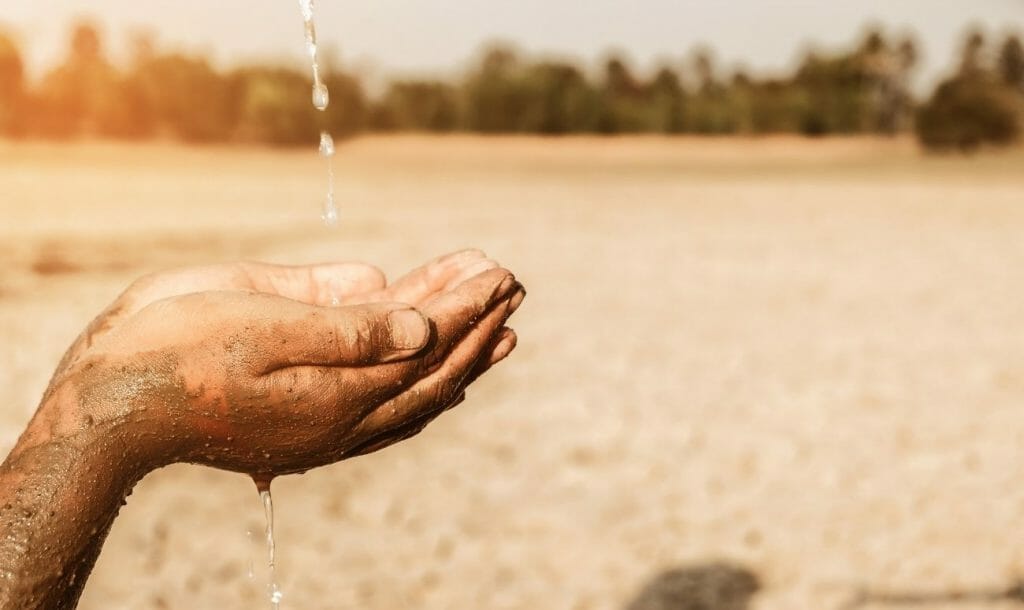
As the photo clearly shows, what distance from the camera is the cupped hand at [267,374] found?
1.73 metres

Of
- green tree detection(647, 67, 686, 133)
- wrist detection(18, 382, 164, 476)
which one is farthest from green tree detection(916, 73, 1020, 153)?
wrist detection(18, 382, 164, 476)

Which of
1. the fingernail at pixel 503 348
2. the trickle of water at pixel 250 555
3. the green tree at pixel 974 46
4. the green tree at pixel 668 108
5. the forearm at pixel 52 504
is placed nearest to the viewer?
the forearm at pixel 52 504

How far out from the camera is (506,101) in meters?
48.7

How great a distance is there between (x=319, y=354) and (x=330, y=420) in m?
0.14

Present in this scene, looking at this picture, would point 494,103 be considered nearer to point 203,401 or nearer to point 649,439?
point 649,439

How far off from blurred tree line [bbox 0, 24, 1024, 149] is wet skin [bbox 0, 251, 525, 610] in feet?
127

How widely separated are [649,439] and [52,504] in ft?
16.0

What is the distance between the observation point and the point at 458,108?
48469 mm

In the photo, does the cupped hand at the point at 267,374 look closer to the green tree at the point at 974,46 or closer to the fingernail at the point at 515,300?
the fingernail at the point at 515,300

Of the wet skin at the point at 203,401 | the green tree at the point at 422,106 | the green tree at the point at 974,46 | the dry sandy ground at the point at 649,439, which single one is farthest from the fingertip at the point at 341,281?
the green tree at the point at 974,46

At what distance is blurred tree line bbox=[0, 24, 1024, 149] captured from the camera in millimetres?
40312

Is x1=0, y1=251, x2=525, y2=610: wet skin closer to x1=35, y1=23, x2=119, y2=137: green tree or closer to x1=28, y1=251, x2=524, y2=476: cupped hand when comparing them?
x1=28, y1=251, x2=524, y2=476: cupped hand

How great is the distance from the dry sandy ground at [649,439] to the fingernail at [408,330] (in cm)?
274

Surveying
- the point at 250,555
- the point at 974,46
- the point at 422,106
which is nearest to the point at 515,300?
the point at 250,555
